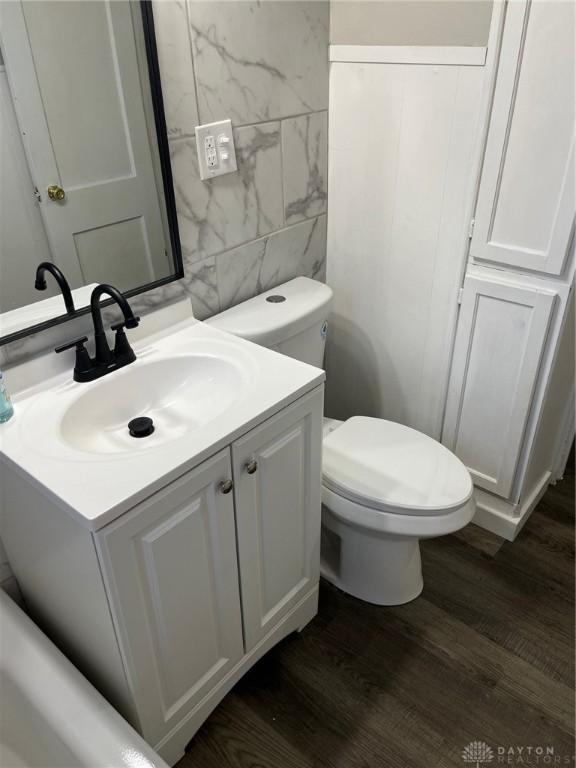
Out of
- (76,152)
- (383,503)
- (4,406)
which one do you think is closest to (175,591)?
(4,406)

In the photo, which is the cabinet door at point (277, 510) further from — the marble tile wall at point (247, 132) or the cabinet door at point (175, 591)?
the marble tile wall at point (247, 132)

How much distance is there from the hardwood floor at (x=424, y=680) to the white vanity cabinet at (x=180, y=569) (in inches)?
5.3

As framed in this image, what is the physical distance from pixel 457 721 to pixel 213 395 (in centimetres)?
101

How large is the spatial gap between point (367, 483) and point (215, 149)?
0.93 m

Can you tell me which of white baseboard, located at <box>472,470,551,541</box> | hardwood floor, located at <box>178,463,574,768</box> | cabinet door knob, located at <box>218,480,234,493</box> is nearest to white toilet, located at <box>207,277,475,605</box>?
hardwood floor, located at <box>178,463,574,768</box>

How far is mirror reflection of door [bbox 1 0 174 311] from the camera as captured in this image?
3.84 ft

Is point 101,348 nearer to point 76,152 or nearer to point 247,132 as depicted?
point 76,152

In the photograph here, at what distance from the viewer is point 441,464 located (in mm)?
1643

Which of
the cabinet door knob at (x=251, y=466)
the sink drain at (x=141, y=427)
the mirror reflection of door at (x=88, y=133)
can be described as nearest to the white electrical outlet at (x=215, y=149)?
the mirror reflection of door at (x=88, y=133)

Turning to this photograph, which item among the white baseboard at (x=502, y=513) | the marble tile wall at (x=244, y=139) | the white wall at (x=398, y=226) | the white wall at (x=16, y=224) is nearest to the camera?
the white wall at (x=16, y=224)

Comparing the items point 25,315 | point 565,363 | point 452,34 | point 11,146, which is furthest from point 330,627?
point 452,34

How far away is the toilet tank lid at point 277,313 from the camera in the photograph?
156 centimetres
